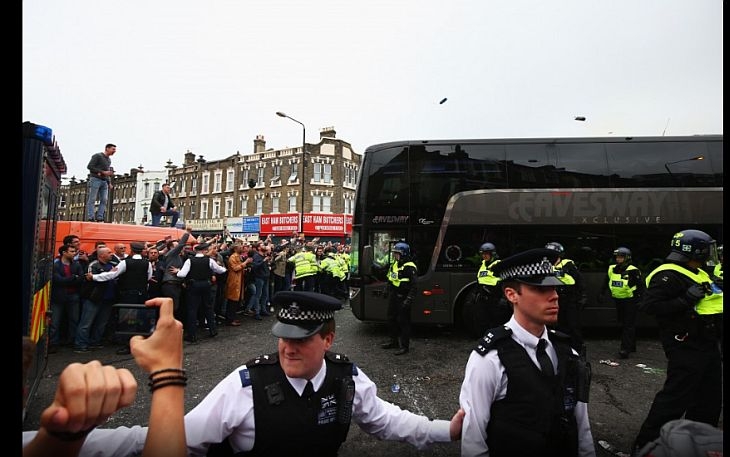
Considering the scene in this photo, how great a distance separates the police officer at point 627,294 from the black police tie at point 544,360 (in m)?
5.74

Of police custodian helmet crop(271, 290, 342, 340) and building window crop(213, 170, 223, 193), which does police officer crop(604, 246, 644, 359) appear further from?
building window crop(213, 170, 223, 193)

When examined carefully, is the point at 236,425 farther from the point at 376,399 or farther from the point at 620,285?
the point at 620,285

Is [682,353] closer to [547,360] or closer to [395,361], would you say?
[547,360]

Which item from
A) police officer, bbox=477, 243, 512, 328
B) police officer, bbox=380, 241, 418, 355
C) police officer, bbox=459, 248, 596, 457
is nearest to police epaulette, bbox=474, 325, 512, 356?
police officer, bbox=459, 248, 596, 457

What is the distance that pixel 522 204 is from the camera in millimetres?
7562

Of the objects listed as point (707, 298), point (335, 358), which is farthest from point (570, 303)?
point (335, 358)

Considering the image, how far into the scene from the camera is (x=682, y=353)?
326 cm

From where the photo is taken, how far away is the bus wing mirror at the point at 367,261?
7.88 m

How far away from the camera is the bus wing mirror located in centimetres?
788

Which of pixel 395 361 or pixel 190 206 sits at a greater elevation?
pixel 190 206

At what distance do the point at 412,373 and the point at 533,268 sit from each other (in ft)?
13.2

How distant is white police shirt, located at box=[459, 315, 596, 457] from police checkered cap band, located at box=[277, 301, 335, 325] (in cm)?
84

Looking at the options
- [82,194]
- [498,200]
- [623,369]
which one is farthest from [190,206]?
[623,369]

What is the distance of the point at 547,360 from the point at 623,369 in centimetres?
520
